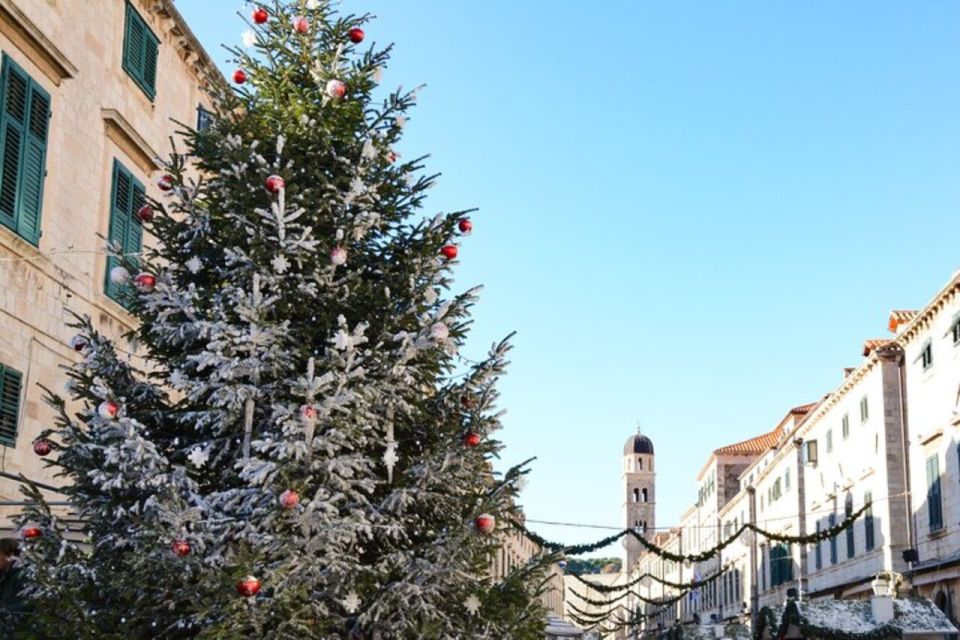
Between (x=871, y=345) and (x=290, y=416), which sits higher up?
(x=871, y=345)

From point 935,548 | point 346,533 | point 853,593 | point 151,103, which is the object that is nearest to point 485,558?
point 346,533

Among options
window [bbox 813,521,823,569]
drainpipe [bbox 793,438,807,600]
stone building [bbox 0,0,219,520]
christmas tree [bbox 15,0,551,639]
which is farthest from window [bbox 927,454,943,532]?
christmas tree [bbox 15,0,551,639]

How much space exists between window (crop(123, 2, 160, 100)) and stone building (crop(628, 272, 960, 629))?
1833 centimetres

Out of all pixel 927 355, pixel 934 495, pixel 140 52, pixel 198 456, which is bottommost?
pixel 198 456

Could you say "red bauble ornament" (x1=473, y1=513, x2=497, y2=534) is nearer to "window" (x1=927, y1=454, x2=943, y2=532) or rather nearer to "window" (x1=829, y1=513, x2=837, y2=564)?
"window" (x1=927, y1=454, x2=943, y2=532)

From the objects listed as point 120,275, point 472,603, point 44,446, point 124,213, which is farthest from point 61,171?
point 472,603

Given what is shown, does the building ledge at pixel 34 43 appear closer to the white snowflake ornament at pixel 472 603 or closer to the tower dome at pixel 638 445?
the white snowflake ornament at pixel 472 603

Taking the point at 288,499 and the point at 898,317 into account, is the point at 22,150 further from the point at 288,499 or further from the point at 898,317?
the point at 898,317

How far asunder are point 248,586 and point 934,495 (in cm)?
2589

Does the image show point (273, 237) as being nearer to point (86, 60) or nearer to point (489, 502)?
point (489, 502)

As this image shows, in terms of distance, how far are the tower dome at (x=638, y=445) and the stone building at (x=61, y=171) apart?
139261mm

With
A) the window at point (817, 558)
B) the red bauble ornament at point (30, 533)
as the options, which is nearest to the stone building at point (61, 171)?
the red bauble ornament at point (30, 533)

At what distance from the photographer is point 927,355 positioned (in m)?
30.4

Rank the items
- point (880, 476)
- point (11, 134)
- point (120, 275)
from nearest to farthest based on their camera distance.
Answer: point (120, 275)
point (11, 134)
point (880, 476)
